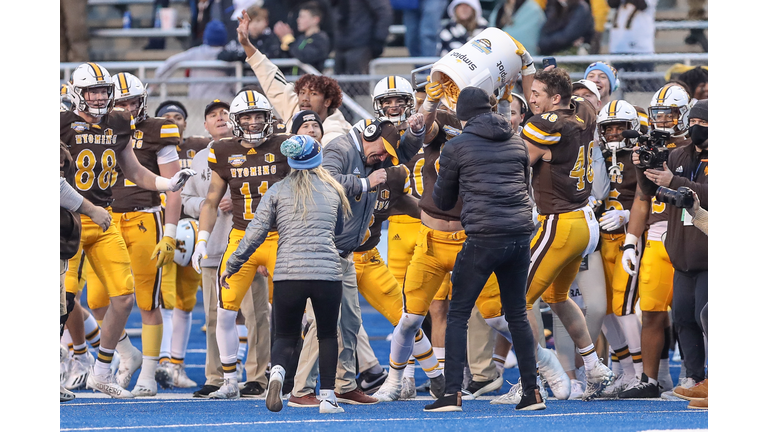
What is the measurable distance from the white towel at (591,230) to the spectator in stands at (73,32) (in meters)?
9.96

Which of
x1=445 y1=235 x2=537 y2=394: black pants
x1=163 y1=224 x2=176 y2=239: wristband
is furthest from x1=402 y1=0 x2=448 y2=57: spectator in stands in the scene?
x1=445 y1=235 x2=537 y2=394: black pants

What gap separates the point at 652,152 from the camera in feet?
21.9

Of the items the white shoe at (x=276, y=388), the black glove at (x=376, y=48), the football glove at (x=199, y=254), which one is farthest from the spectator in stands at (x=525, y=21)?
the white shoe at (x=276, y=388)

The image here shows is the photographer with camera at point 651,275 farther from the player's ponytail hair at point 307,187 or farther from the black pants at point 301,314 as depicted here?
the black pants at point 301,314

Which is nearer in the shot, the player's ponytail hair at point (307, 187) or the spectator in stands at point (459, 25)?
the player's ponytail hair at point (307, 187)

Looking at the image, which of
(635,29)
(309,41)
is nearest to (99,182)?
(309,41)

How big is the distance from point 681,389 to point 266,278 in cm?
298

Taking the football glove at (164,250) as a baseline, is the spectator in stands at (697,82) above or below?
above

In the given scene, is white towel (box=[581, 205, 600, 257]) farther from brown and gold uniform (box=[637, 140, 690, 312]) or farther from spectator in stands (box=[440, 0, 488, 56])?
spectator in stands (box=[440, 0, 488, 56])

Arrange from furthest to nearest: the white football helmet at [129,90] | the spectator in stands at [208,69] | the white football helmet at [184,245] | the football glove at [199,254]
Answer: the spectator in stands at [208,69], the white football helmet at [184,245], the white football helmet at [129,90], the football glove at [199,254]

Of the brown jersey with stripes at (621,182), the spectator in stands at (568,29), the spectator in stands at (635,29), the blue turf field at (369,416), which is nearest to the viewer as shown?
the blue turf field at (369,416)

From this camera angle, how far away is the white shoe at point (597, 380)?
23.1ft

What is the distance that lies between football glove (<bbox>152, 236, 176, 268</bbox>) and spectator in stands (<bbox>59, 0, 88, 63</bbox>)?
8.18 m

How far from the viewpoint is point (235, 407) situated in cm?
662
